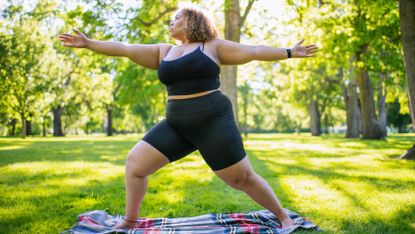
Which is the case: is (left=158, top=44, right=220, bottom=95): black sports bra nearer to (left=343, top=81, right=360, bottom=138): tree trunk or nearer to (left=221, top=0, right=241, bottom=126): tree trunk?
(left=221, top=0, right=241, bottom=126): tree trunk

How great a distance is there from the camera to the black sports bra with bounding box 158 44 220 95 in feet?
11.5

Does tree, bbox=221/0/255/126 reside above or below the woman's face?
above

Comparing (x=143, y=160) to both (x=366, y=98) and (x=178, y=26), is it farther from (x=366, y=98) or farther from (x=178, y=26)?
(x=366, y=98)

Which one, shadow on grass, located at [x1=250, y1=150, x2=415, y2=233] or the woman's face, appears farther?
shadow on grass, located at [x1=250, y1=150, x2=415, y2=233]

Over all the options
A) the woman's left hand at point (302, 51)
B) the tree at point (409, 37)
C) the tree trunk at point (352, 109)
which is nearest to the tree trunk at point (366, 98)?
the tree trunk at point (352, 109)

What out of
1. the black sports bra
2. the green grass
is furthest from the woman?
the green grass

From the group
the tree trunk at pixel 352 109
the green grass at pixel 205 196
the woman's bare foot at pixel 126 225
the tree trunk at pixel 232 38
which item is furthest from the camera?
the tree trunk at pixel 352 109

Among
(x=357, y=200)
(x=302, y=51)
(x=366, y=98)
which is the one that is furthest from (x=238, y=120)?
(x=302, y=51)

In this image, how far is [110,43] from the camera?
12.8 feet

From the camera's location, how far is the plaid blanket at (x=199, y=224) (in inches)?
157

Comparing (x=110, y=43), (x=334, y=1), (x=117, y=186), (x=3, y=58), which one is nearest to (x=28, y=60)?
(x=3, y=58)

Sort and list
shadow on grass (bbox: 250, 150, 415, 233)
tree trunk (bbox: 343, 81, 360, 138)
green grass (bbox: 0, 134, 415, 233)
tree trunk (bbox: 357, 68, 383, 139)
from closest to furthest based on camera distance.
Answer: shadow on grass (bbox: 250, 150, 415, 233), green grass (bbox: 0, 134, 415, 233), tree trunk (bbox: 357, 68, 383, 139), tree trunk (bbox: 343, 81, 360, 138)

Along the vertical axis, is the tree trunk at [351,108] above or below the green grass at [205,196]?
above

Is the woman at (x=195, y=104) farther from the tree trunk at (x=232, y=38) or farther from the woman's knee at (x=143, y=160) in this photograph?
the tree trunk at (x=232, y=38)
